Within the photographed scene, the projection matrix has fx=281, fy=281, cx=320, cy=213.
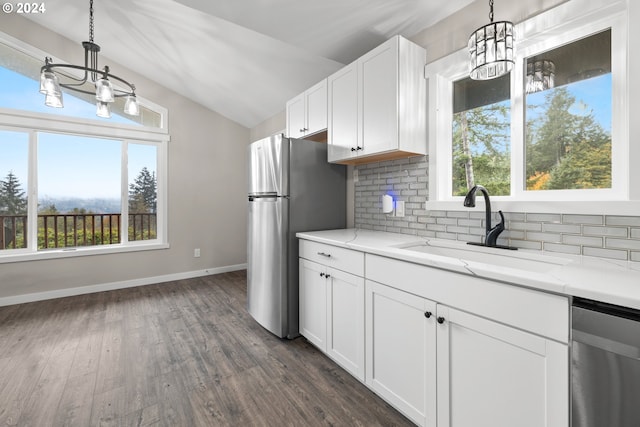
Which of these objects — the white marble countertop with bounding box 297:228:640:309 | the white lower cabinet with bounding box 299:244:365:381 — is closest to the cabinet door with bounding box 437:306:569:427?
the white marble countertop with bounding box 297:228:640:309

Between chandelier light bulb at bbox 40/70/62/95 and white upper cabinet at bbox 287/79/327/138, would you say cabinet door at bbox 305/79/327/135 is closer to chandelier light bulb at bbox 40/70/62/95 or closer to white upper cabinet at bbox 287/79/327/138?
white upper cabinet at bbox 287/79/327/138

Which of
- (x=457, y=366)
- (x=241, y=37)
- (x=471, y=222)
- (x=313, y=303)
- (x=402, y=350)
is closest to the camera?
(x=457, y=366)

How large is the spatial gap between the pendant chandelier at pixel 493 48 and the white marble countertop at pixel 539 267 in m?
0.97

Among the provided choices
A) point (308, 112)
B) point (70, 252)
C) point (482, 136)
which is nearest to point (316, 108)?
point (308, 112)

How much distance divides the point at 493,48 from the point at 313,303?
6.44 feet

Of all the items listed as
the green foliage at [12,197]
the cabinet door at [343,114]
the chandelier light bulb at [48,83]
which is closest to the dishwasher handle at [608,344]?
the cabinet door at [343,114]

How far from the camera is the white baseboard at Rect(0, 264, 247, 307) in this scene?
3.29 metres

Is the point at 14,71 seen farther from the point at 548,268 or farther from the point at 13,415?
the point at 548,268

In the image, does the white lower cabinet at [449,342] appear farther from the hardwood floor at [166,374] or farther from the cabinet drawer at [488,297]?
the hardwood floor at [166,374]

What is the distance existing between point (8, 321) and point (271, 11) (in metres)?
3.82

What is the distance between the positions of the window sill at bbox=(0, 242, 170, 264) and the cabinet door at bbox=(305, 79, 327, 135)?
9.66 ft

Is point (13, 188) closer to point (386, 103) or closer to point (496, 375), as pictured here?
point (386, 103)

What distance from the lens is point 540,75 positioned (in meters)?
1.62

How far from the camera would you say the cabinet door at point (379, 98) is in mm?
1954
